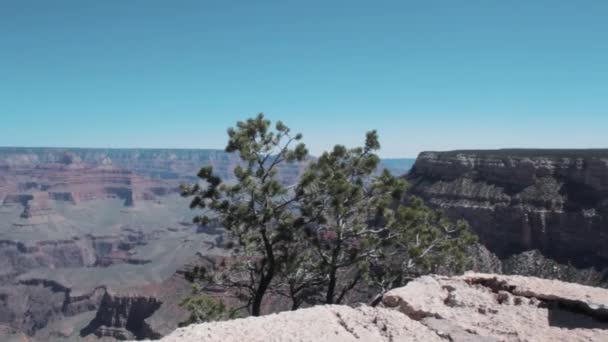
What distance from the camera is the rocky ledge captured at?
8.65 m

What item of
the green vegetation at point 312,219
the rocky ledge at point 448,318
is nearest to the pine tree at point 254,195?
the green vegetation at point 312,219

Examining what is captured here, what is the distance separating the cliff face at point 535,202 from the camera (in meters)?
52.8

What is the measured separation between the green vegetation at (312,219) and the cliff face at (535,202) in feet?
133

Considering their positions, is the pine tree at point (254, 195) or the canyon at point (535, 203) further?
the canyon at point (535, 203)

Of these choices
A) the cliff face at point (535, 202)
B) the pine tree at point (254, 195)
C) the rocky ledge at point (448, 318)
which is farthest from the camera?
the cliff face at point (535, 202)

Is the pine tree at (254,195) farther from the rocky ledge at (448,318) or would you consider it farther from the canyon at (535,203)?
the canyon at (535,203)

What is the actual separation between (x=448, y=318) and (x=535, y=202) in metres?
54.6

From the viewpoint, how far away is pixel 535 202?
191 feet

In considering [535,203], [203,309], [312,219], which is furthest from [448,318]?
[535,203]

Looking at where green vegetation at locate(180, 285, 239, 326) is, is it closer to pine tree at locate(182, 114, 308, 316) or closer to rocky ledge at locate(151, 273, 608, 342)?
pine tree at locate(182, 114, 308, 316)

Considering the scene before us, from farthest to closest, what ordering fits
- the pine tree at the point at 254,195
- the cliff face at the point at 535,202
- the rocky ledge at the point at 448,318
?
the cliff face at the point at 535,202 < the pine tree at the point at 254,195 < the rocky ledge at the point at 448,318

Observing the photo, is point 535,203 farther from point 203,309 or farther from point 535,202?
point 203,309

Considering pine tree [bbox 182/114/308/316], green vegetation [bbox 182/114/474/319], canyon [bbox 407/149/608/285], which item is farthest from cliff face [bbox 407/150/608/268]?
pine tree [bbox 182/114/308/316]

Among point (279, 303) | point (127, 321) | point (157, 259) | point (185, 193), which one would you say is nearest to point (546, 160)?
point (279, 303)
